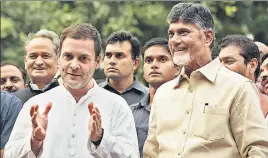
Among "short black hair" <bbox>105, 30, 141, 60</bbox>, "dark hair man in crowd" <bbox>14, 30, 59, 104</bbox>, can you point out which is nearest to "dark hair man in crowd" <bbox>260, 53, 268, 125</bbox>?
"short black hair" <bbox>105, 30, 141, 60</bbox>

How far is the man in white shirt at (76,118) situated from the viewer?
6.40 metres

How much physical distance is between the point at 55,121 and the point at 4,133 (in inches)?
72.1

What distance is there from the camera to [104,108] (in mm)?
6801

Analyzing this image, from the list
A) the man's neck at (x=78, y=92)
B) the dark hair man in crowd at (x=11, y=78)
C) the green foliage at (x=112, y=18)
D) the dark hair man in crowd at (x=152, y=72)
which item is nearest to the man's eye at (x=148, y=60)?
the dark hair man in crowd at (x=152, y=72)

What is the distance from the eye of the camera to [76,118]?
672cm

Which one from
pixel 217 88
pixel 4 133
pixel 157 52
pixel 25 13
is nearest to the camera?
pixel 217 88

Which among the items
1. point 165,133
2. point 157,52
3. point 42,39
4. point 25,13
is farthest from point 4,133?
point 25,13

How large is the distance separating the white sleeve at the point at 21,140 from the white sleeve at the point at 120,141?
486mm

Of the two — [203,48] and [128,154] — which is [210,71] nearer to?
[203,48]

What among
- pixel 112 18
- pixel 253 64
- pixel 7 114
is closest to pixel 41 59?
pixel 7 114

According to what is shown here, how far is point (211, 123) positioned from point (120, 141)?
740 mm

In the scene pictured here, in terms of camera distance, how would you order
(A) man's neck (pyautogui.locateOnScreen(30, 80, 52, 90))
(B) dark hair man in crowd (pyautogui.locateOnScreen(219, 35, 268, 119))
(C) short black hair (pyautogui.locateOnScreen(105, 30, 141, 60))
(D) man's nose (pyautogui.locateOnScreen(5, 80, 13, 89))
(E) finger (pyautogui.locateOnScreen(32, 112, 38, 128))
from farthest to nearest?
(D) man's nose (pyautogui.locateOnScreen(5, 80, 13, 89)) < (C) short black hair (pyautogui.locateOnScreen(105, 30, 141, 60)) < (A) man's neck (pyautogui.locateOnScreen(30, 80, 52, 90)) < (B) dark hair man in crowd (pyautogui.locateOnScreen(219, 35, 268, 119)) < (E) finger (pyautogui.locateOnScreen(32, 112, 38, 128))

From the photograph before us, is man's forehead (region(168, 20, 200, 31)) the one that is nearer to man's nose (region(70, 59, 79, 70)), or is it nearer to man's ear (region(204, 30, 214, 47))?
man's ear (region(204, 30, 214, 47))

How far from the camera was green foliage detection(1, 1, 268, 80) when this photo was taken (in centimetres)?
2255
